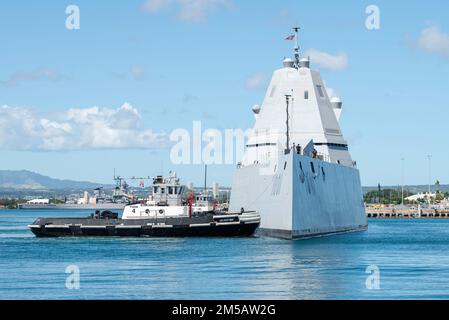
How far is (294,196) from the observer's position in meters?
67.2

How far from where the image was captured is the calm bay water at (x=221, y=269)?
37250 millimetres

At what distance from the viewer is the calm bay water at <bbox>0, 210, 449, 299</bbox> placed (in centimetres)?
3725

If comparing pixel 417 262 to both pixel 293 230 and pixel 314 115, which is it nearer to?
pixel 293 230

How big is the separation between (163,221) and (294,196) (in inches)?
485

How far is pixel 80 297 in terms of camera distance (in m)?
35.5

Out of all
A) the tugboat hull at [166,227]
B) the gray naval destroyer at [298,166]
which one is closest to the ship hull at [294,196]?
the gray naval destroyer at [298,166]

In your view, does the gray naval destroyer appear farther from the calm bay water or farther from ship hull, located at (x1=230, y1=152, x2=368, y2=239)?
the calm bay water

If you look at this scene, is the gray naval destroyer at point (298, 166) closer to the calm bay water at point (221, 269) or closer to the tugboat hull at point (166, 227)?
the tugboat hull at point (166, 227)

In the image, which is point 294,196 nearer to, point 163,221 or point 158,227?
point 163,221

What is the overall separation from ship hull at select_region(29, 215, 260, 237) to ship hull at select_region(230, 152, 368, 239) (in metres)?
2.38

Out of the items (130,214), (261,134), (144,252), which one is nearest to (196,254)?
(144,252)

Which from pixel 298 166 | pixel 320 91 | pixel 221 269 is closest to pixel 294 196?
pixel 298 166

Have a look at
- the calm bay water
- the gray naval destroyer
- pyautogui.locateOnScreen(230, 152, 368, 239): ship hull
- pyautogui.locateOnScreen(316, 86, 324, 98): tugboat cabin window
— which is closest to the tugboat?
pyautogui.locateOnScreen(230, 152, 368, 239): ship hull
